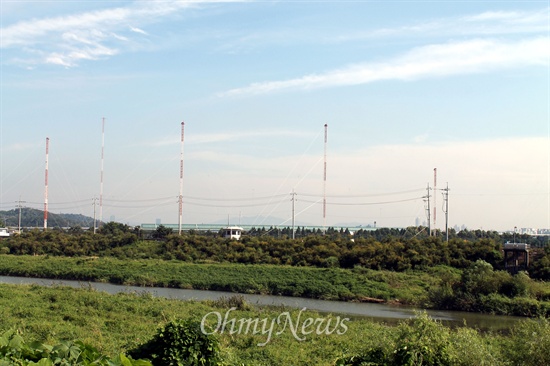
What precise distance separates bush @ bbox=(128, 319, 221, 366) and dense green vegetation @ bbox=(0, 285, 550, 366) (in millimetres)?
15

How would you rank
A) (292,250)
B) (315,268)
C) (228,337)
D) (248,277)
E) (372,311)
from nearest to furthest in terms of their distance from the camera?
(228,337) → (372,311) → (248,277) → (315,268) → (292,250)

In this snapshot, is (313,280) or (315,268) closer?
(313,280)

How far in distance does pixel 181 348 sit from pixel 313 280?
93.1 ft

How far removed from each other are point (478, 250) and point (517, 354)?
1214 inches

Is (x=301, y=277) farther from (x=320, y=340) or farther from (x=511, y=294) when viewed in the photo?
(x=320, y=340)

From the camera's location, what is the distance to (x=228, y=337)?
1508cm

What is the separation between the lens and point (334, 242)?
160 feet

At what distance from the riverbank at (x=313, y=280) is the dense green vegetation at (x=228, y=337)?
12.0 meters

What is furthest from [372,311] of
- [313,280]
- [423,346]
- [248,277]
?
[423,346]

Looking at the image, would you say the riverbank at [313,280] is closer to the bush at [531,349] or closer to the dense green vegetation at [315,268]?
the dense green vegetation at [315,268]

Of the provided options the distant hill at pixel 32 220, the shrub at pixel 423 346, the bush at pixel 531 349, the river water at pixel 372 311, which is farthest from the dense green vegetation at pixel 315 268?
the distant hill at pixel 32 220

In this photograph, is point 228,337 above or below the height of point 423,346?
below

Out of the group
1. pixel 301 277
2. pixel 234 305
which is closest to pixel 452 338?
pixel 234 305

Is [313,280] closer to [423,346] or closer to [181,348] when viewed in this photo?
[423,346]
